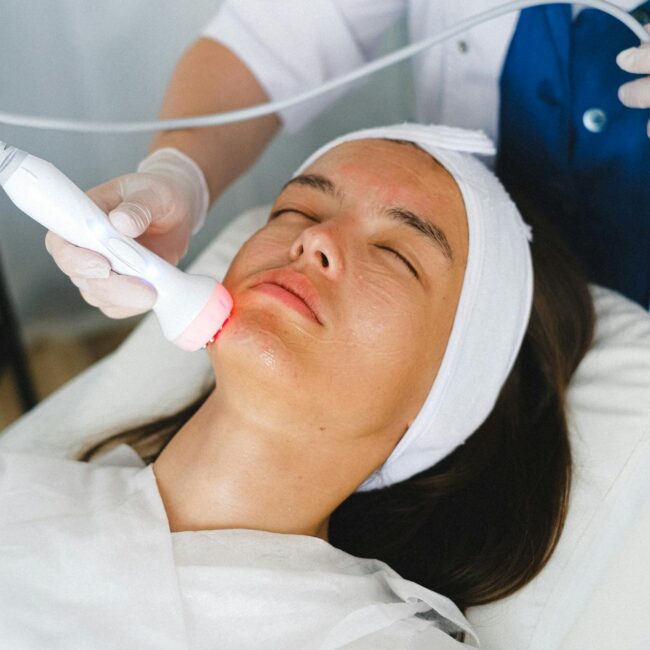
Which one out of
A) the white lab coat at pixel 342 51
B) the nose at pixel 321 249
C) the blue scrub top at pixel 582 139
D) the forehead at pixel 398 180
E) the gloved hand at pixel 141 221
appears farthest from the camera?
the white lab coat at pixel 342 51

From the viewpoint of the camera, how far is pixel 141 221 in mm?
1024

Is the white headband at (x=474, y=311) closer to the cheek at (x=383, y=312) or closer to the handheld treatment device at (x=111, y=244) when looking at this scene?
the cheek at (x=383, y=312)

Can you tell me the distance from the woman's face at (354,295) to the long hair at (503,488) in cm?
19

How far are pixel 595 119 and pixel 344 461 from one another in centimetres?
70

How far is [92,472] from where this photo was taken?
125cm

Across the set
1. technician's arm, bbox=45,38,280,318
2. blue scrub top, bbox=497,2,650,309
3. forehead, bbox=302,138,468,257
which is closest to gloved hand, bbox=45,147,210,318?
technician's arm, bbox=45,38,280,318

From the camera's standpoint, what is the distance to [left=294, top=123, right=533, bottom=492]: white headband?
1.22 metres

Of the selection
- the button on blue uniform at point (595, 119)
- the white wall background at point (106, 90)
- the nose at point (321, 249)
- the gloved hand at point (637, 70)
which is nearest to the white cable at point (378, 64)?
the gloved hand at point (637, 70)

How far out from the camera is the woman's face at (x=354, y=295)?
1.05 m

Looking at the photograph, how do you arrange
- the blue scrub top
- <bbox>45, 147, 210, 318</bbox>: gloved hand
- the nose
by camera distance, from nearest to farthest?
<bbox>45, 147, 210, 318</bbox>: gloved hand < the nose < the blue scrub top

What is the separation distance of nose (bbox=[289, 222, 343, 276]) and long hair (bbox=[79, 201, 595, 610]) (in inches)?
17.3

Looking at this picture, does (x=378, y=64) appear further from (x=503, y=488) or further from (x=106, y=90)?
(x=106, y=90)

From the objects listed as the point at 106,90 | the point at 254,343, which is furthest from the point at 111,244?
the point at 106,90

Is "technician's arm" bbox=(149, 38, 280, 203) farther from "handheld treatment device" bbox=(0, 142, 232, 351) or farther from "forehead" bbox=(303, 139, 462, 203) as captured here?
"handheld treatment device" bbox=(0, 142, 232, 351)
